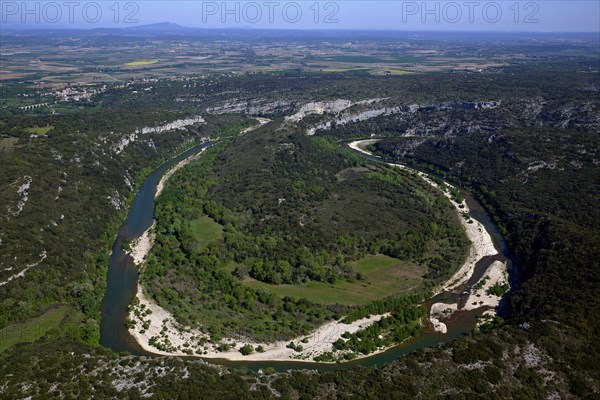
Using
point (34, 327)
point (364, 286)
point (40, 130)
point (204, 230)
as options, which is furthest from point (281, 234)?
point (40, 130)

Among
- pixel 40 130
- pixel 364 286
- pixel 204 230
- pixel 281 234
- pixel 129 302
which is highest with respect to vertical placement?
pixel 40 130

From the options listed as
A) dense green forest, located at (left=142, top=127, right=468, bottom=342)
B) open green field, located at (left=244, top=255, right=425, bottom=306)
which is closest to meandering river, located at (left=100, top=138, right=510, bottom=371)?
dense green forest, located at (left=142, top=127, right=468, bottom=342)

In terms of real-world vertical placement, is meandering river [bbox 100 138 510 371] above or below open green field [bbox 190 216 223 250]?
below

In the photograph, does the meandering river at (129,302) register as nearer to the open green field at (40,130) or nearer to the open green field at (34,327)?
the open green field at (34,327)

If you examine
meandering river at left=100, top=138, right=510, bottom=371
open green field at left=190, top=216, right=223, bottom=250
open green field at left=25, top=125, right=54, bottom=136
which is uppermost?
open green field at left=25, top=125, right=54, bottom=136

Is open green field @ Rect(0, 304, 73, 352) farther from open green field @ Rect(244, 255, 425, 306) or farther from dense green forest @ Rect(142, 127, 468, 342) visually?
open green field @ Rect(244, 255, 425, 306)

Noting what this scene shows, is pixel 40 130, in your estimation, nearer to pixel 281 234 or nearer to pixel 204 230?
pixel 204 230

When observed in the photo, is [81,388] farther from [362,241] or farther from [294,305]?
[362,241]
